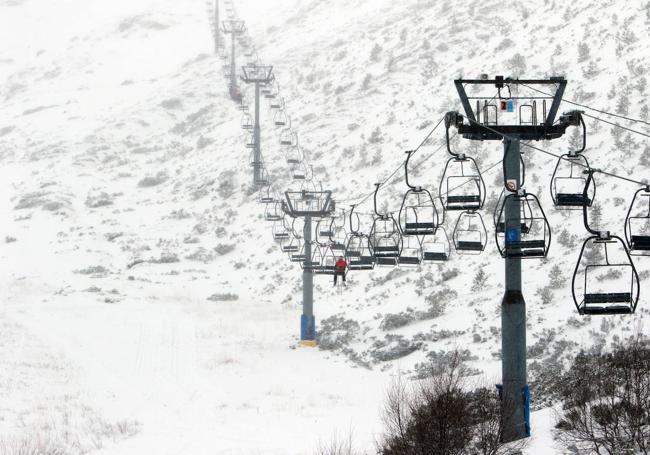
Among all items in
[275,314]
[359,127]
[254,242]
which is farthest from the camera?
[359,127]

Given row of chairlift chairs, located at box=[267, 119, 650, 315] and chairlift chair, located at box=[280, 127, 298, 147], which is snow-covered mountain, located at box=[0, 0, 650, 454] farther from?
chairlift chair, located at box=[280, 127, 298, 147]

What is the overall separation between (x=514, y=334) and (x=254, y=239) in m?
34.3

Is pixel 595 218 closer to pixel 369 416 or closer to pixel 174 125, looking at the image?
pixel 369 416

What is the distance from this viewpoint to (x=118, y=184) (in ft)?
200

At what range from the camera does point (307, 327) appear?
2781 cm

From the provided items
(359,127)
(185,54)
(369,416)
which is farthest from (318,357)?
(185,54)

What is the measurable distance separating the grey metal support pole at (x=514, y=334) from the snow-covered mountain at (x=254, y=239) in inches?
24.5

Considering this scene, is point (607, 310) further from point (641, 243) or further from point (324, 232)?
point (324, 232)

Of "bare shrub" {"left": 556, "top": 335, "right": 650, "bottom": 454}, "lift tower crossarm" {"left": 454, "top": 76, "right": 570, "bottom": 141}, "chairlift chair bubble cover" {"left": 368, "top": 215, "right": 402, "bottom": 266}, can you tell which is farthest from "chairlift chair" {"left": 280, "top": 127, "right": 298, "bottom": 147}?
"bare shrub" {"left": 556, "top": 335, "right": 650, "bottom": 454}

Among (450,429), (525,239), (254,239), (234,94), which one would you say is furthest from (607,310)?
(234,94)

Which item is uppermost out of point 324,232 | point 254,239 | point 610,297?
point 324,232

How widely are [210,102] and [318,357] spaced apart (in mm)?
51335

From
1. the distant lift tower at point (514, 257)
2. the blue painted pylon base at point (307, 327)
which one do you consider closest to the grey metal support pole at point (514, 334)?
the distant lift tower at point (514, 257)

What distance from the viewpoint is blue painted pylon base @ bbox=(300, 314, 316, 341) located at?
2778 cm
